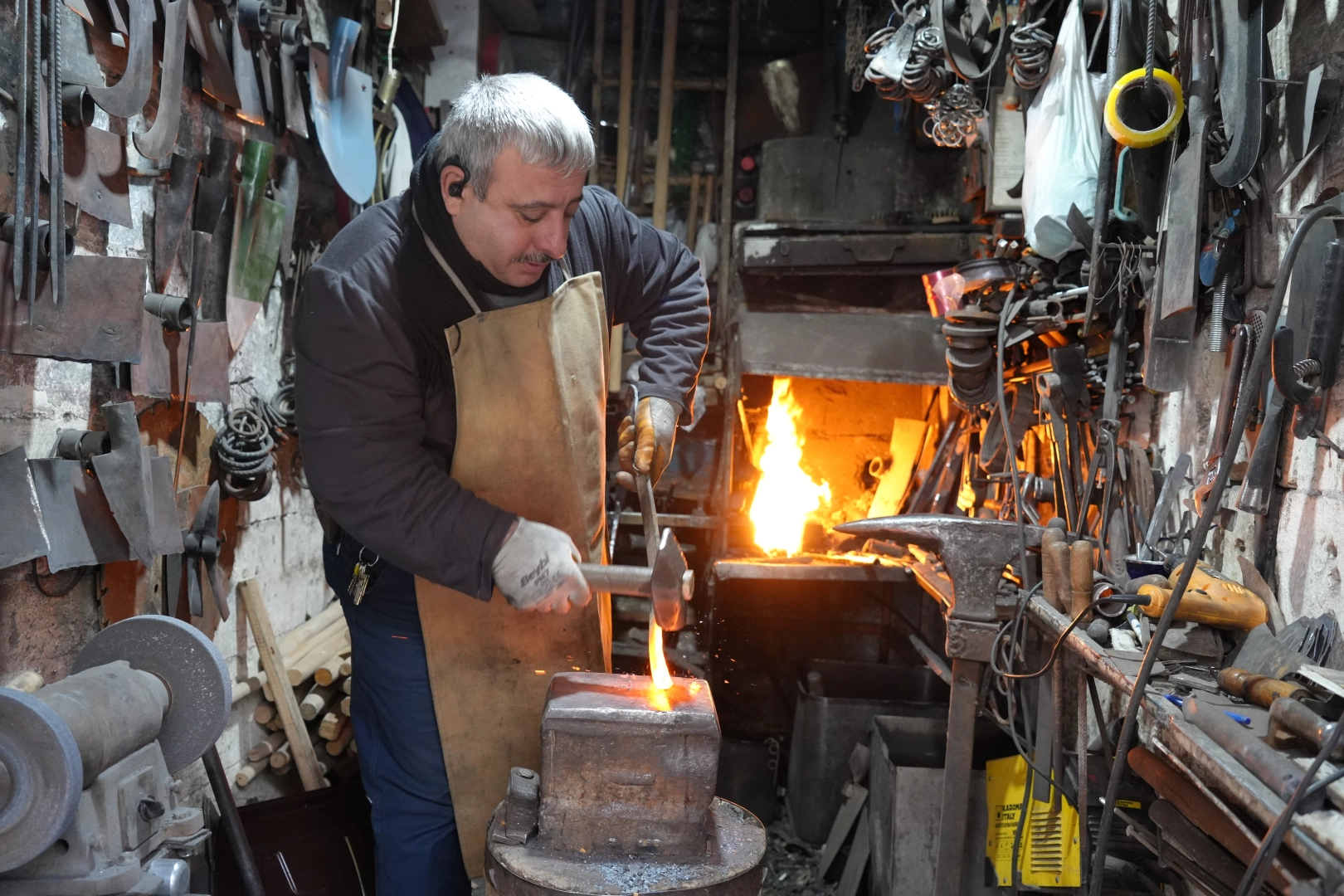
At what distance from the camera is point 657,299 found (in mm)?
2658

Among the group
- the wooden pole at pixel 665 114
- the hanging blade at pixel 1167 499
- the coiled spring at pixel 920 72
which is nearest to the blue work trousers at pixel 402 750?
the hanging blade at pixel 1167 499

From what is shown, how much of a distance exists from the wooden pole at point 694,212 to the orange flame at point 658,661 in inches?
154

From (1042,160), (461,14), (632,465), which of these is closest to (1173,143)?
(1042,160)

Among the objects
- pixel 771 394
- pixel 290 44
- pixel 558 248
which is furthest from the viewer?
pixel 771 394

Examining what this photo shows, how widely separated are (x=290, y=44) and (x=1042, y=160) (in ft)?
8.68

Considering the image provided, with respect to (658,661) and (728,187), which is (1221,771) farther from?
(728,187)

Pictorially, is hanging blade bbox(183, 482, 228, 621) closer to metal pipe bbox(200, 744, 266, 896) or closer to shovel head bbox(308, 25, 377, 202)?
metal pipe bbox(200, 744, 266, 896)

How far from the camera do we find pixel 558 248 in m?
2.09

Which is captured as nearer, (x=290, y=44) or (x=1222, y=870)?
(x=1222, y=870)

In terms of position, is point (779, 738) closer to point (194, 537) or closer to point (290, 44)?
point (194, 537)

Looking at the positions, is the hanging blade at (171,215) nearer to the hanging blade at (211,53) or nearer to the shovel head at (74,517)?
the hanging blade at (211,53)

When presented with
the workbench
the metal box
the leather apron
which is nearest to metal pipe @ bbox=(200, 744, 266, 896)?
the leather apron

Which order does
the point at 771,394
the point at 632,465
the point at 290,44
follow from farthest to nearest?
the point at 771,394
the point at 290,44
the point at 632,465

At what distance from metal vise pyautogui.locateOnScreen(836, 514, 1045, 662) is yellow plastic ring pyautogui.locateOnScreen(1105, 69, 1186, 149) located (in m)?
1.09
